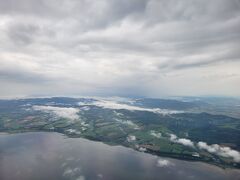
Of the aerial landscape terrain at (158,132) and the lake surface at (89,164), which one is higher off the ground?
the aerial landscape terrain at (158,132)

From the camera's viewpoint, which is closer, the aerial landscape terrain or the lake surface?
the lake surface

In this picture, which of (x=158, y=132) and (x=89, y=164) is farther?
(x=158, y=132)

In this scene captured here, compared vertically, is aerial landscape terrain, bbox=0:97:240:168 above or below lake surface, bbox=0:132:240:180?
above

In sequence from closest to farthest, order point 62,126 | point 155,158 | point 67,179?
point 67,179 → point 155,158 → point 62,126

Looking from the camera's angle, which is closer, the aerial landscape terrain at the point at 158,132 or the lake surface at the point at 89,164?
the lake surface at the point at 89,164

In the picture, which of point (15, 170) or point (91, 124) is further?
point (91, 124)

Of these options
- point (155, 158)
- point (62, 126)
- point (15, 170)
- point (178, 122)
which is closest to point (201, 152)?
point (155, 158)

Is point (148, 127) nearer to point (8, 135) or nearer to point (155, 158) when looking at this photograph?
point (155, 158)

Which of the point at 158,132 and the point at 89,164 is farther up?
the point at 158,132
